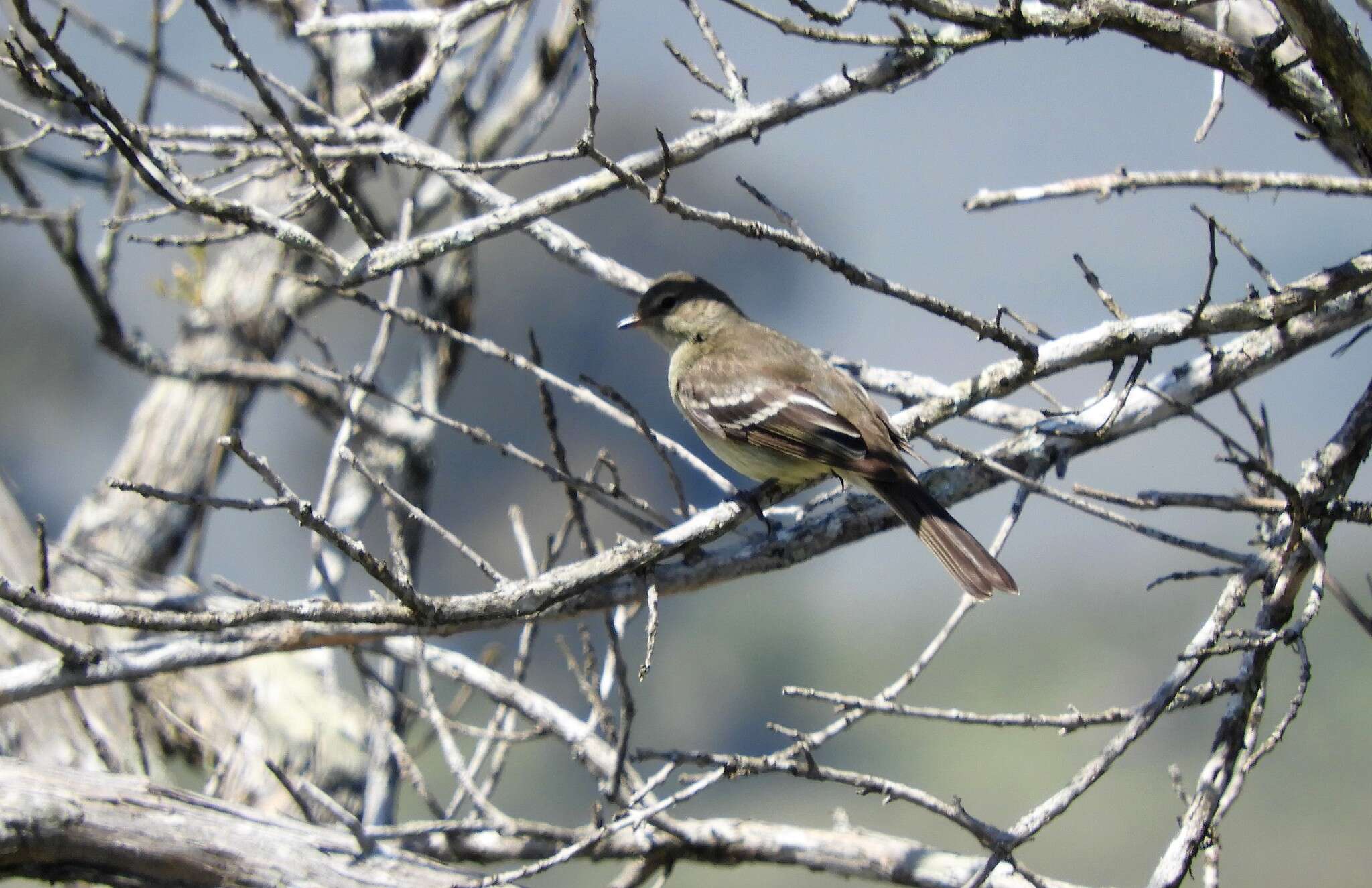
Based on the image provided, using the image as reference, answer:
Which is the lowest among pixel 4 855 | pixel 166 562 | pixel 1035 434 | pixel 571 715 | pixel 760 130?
pixel 4 855

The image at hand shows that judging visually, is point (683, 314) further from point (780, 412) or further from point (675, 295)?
point (780, 412)

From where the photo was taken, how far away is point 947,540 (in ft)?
11.9

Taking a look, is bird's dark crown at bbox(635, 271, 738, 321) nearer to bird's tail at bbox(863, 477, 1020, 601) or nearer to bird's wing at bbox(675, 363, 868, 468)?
bird's wing at bbox(675, 363, 868, 468)

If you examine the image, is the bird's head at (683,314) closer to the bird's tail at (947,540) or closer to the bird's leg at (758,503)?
the bird's leg at (758,503)

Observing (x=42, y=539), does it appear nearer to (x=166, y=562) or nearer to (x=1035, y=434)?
(x=1035, y=434)

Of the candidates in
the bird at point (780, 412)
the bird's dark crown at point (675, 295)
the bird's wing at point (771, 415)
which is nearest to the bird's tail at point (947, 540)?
the bird at point (780, 412)

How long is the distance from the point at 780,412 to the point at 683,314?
121 centimetres

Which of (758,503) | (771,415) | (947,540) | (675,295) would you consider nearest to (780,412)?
(771,415)

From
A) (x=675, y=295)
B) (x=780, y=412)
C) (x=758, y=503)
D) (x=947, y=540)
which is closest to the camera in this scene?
(x=947, y=540)

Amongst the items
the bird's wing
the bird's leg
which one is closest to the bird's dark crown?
the bird's wing

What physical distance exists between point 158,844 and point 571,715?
1383 mm

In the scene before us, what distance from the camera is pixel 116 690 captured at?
532 centimetres

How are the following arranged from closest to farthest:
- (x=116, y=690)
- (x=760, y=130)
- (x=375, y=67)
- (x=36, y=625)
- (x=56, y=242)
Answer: (x=36, y=625)
(x=760, y=130)
(x=56, y=242)
(x=116, y=690)
(x=375, y=67)

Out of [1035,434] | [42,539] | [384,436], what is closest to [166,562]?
[384,436]
